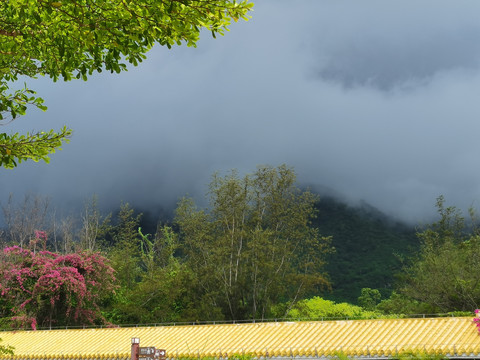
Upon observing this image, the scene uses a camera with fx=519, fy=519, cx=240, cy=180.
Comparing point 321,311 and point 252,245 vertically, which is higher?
point 252,245

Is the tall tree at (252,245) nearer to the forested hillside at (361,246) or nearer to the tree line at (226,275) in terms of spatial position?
the tree line at (226,275)

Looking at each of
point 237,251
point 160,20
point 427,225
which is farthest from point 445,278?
point 160,20

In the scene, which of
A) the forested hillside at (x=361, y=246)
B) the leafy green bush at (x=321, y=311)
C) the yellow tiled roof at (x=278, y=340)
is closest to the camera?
the yellow tiled roof at (x=278, y=340)

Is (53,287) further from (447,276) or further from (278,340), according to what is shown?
(447,276)

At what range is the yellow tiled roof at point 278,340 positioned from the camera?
635 inches

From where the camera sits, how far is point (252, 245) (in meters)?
28.3

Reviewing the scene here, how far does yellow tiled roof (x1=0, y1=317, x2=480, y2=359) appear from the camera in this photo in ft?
52.9

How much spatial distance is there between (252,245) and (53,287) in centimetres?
1073

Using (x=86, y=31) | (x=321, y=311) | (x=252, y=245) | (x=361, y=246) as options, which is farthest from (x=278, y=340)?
(x=361, y=246)

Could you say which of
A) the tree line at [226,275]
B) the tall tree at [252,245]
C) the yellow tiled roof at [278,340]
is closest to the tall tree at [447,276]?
the tree line at [226,275]

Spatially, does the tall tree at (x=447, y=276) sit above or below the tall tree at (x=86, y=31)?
below

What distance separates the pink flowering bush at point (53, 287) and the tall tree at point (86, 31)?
20611mm

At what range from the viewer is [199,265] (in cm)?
3006

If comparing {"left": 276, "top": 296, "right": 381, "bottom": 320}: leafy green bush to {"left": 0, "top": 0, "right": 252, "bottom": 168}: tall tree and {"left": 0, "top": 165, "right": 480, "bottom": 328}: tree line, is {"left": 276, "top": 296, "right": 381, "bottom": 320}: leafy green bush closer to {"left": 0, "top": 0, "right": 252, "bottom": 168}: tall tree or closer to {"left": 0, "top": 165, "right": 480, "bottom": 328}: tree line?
{"left": 0, "top": 165, "right": 480, "bottom": 328}: tree line
